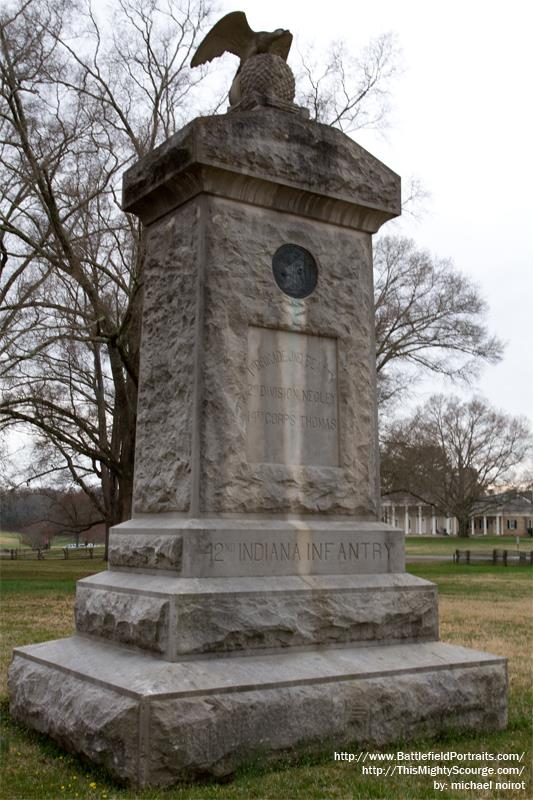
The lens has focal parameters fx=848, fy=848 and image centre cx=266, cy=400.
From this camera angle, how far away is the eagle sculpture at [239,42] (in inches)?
265

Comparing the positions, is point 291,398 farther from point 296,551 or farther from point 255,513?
point 296,551

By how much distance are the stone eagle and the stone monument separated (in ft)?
0.78

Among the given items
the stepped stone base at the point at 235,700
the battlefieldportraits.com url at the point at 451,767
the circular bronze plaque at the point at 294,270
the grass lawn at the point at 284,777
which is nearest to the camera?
the grass lawn at the point at 284,777

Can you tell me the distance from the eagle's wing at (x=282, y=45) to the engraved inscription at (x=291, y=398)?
2433mm

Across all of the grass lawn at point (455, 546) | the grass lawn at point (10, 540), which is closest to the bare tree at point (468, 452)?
the grass lawn at point (455, 546)

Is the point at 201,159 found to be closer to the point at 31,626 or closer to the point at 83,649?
the point at 83,649

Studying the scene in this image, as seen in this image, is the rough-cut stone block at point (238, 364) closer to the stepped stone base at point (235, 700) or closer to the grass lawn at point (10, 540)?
the stepped stone base at point (235, 700)

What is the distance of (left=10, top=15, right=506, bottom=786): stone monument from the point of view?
4.82 metres

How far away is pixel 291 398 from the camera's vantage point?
5.94 meters

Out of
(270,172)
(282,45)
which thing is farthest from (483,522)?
(270,172)

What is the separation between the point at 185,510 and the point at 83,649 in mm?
1159

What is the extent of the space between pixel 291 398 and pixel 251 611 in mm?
1540

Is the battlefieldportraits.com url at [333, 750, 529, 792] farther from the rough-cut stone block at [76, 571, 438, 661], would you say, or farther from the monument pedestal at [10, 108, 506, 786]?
the rough-cut stone block at [76, 571, 438, 661]

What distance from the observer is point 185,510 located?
547cm
